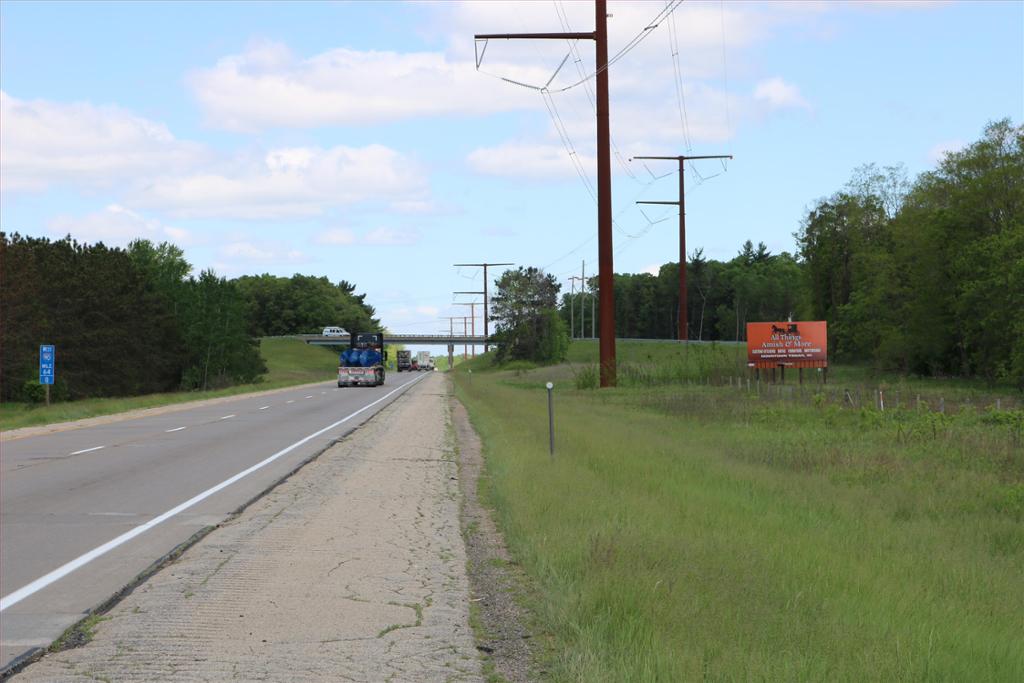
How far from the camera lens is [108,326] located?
264 ft

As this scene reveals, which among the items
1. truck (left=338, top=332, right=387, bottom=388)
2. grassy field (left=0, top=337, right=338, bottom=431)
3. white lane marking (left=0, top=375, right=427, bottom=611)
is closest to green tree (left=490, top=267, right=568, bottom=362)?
grassy field (left=0, top=337, right=338, bottom=431)

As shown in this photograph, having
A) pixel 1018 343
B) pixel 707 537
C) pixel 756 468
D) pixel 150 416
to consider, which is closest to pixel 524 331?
pixel 1018 343

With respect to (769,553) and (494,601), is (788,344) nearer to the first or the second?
(769,553)

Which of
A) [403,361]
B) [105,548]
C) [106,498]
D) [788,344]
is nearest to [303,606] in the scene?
[105,548]

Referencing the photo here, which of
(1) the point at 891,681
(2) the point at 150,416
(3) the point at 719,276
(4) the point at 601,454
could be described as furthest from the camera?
(3) the point at 719,276

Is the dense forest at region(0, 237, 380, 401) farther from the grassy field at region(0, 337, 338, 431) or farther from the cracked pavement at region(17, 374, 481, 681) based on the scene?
the cracked pavement at region(17, 374, 481, 681)

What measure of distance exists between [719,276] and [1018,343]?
138m

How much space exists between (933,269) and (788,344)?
64.0 feet

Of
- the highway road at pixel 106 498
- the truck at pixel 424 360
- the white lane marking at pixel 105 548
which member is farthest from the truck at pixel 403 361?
the white lane marking at pixel 105 548

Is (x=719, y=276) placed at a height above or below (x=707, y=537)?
above

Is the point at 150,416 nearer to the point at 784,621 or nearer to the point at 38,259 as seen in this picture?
the point at 784,621

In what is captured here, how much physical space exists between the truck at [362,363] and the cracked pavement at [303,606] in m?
62.7

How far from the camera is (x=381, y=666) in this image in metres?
6.59

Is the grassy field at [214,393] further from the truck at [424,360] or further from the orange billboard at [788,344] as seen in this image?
the orange billboard at [788,344]
